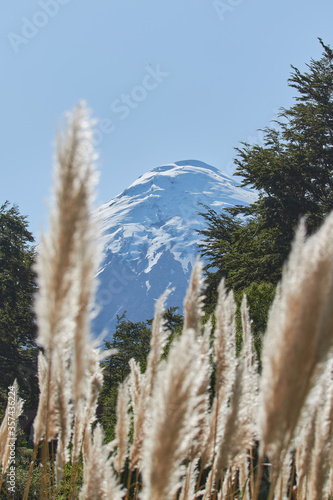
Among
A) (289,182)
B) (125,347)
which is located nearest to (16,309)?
(125,347)

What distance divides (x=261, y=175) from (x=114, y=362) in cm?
1682

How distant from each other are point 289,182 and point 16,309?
1353 centimetres

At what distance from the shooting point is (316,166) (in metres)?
16.0

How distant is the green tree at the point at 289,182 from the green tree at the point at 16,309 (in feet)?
28.0

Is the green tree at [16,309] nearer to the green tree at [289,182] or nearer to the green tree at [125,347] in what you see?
the green tree at [125,347]

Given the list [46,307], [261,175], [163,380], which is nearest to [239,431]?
[163,380]

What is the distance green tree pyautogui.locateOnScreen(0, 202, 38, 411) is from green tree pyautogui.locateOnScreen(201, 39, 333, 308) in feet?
28.0

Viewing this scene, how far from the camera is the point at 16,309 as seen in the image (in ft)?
62.2

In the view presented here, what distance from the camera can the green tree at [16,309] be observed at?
17.2m

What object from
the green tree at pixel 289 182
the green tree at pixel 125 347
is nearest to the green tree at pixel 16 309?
the green tree at pixel 125 347

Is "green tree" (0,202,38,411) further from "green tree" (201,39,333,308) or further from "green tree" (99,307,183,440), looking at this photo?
"green tree" (201,39,333,308)

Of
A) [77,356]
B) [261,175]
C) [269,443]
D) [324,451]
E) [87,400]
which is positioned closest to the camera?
[269,443]

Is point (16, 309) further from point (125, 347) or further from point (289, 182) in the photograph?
point (289, 182)

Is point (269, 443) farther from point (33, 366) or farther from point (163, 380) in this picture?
point (33, 366)
